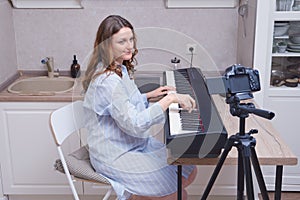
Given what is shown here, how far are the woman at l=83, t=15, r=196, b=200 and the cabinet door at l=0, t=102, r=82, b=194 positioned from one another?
0.65 metres

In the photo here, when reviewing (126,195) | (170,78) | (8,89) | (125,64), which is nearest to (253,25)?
(170,78)

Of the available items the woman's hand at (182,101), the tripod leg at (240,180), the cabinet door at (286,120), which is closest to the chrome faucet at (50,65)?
the woman's hand at (182,101)

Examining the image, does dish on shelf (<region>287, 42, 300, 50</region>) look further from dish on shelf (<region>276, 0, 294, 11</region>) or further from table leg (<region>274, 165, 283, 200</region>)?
table leg (<region>274, 165, 283, 200</region>)

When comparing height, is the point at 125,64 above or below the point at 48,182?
above

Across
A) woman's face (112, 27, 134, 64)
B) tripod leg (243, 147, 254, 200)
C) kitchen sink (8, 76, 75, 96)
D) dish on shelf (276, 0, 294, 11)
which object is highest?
dish on shelf (276, 0, 294, 11)

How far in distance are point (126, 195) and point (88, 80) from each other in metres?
0.53

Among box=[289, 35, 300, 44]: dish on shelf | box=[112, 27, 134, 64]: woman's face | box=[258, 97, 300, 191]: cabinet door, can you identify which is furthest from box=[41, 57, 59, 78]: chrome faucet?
A: box=[289, 35, 300, 44]: dish on shelf

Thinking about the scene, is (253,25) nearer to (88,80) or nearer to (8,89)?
(88,80)

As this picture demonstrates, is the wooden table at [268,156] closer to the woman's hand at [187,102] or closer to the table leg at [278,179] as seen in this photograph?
the table leg at [278,179]

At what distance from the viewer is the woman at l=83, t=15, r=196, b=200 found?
1.78m

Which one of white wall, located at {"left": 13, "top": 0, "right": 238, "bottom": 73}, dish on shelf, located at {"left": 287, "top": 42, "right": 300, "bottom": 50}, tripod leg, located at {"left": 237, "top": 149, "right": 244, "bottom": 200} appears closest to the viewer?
tripod leg, located at {"left": 237, "top": 149, "right": 244, "bottom": 200}

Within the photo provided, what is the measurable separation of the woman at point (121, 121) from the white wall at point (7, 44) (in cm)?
92

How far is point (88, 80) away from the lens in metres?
1.91

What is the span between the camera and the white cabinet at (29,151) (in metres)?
2.50
